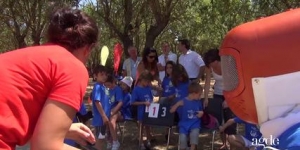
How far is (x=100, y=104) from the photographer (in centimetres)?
604

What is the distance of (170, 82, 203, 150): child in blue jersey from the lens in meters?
5.94

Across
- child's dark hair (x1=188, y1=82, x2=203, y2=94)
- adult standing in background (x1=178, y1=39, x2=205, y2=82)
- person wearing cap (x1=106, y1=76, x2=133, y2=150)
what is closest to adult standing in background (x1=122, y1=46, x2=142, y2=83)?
person wearing cap (x1=106, y1=76, x2=133, y2=150)

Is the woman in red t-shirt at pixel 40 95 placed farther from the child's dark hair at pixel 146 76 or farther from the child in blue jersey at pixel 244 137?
the child's dark hair at pixel 146 76

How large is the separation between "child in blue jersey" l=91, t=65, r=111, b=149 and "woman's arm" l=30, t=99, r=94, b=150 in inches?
171

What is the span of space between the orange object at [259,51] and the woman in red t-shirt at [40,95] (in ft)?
2.11

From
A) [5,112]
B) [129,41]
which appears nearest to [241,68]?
[5,112]

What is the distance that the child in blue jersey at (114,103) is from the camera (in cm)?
634

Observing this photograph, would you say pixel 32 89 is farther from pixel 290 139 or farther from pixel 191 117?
pixel 191 117

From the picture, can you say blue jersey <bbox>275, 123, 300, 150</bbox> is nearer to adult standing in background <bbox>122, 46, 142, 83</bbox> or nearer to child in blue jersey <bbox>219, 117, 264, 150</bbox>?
child in blue jersey <bbox>219, 117, 264, 150</bbox>

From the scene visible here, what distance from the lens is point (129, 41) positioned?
1549 cm

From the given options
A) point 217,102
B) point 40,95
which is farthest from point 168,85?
point 40,95

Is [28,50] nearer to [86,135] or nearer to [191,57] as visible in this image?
[86,135]

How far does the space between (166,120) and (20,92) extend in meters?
4.78

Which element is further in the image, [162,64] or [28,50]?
[162,64]
